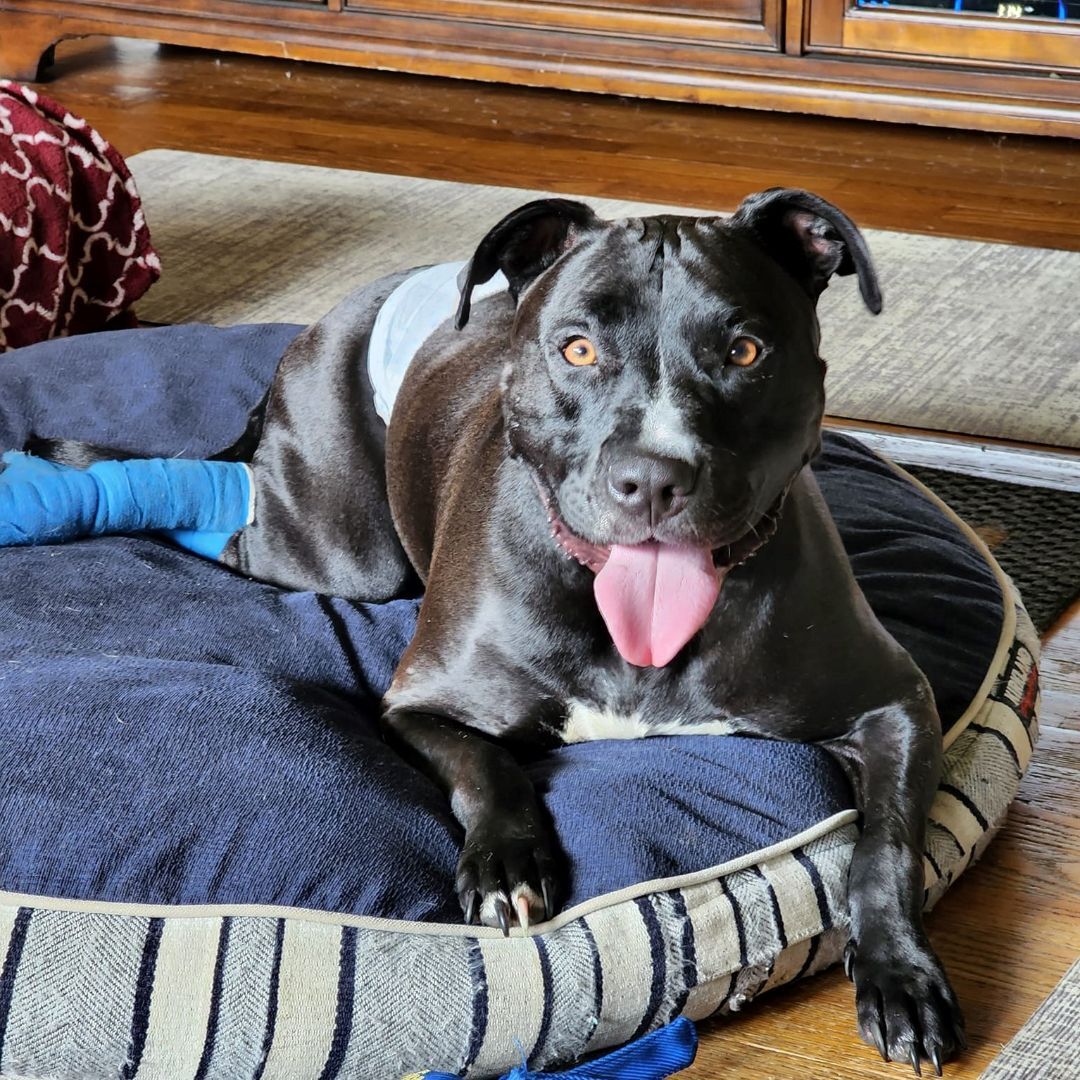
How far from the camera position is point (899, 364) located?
3680 mm

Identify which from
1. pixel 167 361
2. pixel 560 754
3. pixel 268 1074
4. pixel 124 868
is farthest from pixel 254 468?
pixel 268 1074

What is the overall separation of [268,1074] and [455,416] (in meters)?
1.00

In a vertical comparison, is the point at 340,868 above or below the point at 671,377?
below

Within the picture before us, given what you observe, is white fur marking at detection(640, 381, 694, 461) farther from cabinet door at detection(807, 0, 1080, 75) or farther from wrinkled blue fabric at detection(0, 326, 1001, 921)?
cabinet door at detection(807, 0, 1080, 75)

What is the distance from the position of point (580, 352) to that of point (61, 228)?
2.18 m

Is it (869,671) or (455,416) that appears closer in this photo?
(869,671)

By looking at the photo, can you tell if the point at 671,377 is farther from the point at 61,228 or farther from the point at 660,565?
the point at 61,228

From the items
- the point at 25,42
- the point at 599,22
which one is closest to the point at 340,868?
the point at 599,22

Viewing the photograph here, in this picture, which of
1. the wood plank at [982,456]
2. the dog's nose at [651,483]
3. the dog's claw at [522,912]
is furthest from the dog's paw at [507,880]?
the wood plank at [982,456]

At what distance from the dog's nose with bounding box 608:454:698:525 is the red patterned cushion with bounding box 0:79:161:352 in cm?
221

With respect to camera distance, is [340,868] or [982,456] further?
[982,456]

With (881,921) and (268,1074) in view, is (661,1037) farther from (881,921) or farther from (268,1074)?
(268,1074)

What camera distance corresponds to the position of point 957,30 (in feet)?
17.0

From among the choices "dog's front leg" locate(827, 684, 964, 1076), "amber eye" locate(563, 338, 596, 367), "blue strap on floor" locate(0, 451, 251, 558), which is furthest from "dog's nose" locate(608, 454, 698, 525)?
"blue strap on floor" locate(0, 451, 251, 558)
